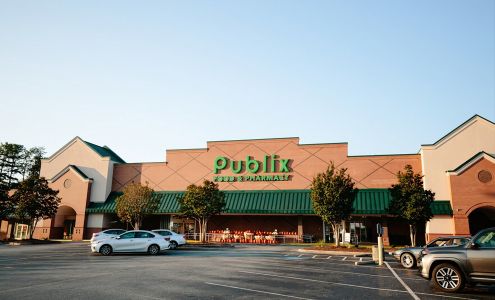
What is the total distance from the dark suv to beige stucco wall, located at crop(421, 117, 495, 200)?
81.8 ft

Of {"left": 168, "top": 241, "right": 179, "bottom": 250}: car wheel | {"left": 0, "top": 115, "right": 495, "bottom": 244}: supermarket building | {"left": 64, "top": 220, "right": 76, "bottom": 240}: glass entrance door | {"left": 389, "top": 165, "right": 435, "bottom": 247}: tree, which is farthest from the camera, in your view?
{"left": 64, "top": 220, "right": 76, "bottom": 240}: glass entrance door

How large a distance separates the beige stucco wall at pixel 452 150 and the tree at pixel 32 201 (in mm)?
37347

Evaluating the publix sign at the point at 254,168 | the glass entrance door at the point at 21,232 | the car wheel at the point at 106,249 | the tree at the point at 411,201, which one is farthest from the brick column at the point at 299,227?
the glass entrance door at the point at 21,232

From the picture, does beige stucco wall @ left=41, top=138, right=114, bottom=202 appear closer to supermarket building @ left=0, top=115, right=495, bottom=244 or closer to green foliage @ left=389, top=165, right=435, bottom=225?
supermarket building @ left=0, top=115, right=495, bottom=244

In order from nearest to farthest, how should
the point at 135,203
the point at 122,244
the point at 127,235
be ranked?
the point at 122,244 → the point at 127,235 → the point at 135,203

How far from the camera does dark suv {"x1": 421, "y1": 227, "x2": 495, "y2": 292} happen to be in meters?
10.1

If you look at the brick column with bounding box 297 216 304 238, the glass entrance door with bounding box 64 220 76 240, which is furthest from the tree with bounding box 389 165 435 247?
the glass entrance door with bounding box 64 220 76 240

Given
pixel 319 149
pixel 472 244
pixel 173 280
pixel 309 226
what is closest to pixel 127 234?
pixel 173 280

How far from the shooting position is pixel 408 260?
55.6ft

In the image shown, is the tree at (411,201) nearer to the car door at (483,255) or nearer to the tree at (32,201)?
the car door at (483,255)

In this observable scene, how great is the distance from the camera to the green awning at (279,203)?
34000 mm

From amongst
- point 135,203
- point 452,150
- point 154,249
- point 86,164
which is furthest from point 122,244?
point 452,150

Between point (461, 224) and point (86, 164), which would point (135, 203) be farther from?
point (461, 224)

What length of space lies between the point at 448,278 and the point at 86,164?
1655 inches
